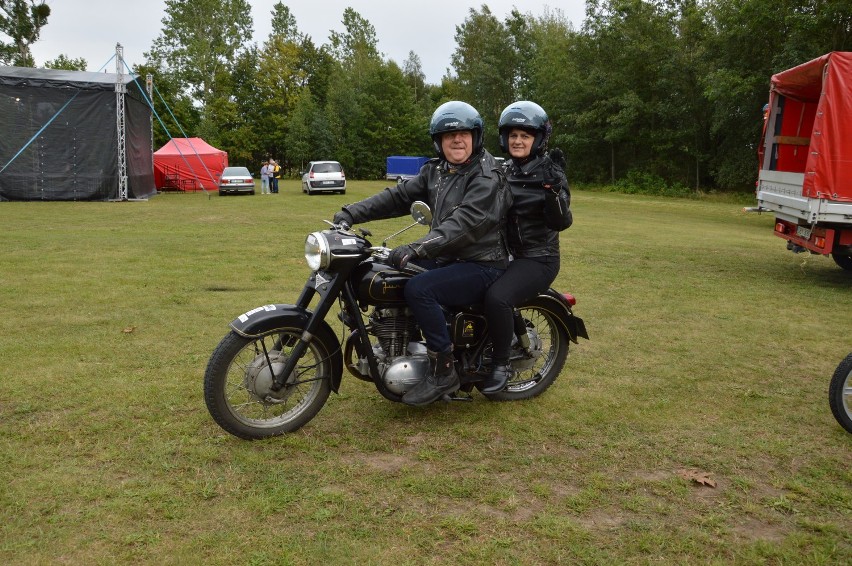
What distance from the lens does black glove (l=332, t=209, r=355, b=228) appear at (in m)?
4.30

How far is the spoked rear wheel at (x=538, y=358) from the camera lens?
4926 mm

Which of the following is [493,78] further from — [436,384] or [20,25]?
[436,384]

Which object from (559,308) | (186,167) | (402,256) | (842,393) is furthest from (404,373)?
(186,167)

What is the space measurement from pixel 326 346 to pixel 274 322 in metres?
0.39

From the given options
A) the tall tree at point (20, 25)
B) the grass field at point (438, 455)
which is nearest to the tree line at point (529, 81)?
the tall tree at point (20, 25)

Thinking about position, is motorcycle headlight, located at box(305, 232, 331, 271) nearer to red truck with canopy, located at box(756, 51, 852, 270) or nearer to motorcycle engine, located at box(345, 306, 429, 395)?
motorcycle engine, located at box(345, 306, 429, 395)

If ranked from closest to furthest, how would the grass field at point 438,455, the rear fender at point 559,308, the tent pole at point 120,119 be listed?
the grass field at point 438,455
the rear fender at point 559,308
the tent pole at point 120,119

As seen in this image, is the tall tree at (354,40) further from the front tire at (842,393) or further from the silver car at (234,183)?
the front tire at (842,393)

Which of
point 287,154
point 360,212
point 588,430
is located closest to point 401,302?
point 360,212

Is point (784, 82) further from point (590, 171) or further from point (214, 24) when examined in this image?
point (214, 24)

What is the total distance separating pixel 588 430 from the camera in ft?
14.4

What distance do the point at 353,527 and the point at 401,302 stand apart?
1.44m

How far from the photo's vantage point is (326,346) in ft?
13.8

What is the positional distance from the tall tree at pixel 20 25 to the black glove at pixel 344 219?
56.8 meters
